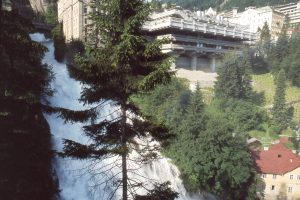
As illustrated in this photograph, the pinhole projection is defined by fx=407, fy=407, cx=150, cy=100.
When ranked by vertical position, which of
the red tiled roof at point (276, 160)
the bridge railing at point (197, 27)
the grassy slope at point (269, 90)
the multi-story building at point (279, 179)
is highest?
the bridge railing at point (197, 27)

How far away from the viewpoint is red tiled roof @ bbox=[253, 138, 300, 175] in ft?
188

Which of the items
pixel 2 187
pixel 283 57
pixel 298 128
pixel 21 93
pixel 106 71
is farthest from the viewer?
pixel 283 57

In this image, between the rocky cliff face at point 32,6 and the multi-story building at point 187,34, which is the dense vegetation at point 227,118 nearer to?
the multi-story building at point 187,34

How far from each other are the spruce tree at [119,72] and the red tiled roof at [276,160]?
150 ft

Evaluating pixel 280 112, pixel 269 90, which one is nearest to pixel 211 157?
pixel 280 112

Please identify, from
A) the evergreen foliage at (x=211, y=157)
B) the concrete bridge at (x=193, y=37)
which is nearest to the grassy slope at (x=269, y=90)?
the concrete bridge at (x=193, y=37)

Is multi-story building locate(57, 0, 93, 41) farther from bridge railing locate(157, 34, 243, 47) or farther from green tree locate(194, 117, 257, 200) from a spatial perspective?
green tree locate(194, 117, 257, 200)

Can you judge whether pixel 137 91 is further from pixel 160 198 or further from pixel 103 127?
pixel 160 198

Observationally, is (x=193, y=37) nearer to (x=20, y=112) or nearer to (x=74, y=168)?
(x=74, y=168)

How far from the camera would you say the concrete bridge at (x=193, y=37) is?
76.9 meters

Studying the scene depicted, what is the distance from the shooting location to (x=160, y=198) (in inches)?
595

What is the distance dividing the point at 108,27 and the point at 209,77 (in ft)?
223

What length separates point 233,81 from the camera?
72250mm

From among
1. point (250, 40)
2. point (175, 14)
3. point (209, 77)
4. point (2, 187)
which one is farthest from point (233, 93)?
point (2, 187)
